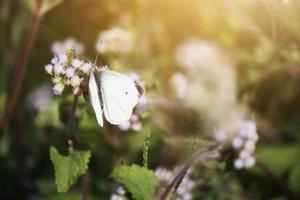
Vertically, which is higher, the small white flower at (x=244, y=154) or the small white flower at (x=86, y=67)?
the small white flower at (x=86, y=67)

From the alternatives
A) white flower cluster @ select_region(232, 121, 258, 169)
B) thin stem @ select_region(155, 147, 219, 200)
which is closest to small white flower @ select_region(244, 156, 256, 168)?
white flower cluster @ select_region(232, 121, 258, 169)

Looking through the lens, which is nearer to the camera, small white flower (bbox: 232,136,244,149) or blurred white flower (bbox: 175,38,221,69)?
small white flower (bbox: 232,136,244,149)

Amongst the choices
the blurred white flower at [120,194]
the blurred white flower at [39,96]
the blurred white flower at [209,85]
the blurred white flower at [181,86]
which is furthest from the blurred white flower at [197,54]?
the blurred white flower at [120,194]

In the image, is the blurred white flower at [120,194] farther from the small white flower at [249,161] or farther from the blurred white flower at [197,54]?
the blurred white flower at [197,54]

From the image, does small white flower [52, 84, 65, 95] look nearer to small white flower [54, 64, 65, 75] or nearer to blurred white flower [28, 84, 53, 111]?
small white flower [54, 64, 65, 75]

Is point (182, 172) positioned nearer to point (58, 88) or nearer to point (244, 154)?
point (58, 88)
